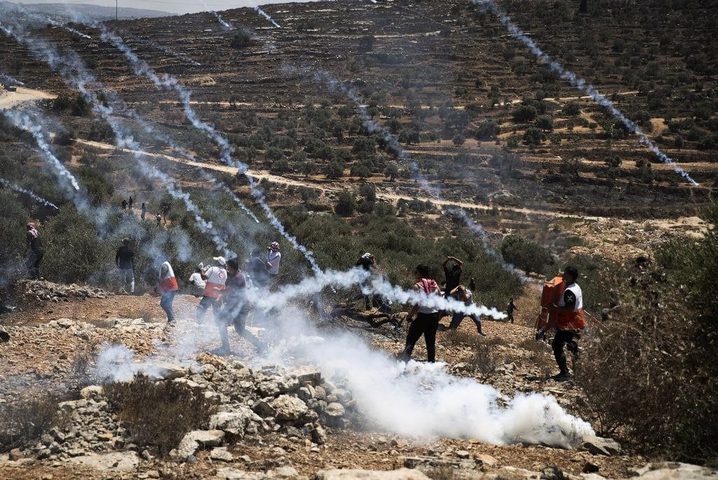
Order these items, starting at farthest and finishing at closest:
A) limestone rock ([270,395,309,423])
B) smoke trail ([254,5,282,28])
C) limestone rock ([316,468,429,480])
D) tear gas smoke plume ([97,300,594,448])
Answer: smoke trail ([254,5,282,28])
tear gas smoke plume ([97,300,594,448])
limestone rock ([270,395,309,423])
limestone rock ([316,468,429,480])

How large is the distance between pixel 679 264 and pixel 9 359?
28.0 feet

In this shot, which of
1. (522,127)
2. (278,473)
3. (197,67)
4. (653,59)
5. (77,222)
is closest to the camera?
(278,473)

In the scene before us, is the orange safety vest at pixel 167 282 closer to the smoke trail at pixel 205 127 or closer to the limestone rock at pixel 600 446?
the limestone rock at pixel 600 446

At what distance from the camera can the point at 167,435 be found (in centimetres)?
720

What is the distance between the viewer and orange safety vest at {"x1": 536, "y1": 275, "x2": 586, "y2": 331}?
10.2m

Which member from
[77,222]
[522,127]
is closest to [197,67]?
[522,127]

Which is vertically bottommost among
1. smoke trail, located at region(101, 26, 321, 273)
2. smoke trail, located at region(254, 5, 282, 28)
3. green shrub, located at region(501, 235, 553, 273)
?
green shrub, located at region(501, 235, 553, 273)

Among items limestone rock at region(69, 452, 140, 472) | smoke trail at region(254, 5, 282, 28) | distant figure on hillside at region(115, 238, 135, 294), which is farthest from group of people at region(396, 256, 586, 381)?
smoke trail at region(254, 5, 282, 28)

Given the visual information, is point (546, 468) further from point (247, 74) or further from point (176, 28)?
point (176, 28)

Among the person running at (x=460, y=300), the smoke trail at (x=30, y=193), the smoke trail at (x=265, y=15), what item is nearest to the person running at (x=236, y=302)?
Result: the person running at (x=460, y=300)

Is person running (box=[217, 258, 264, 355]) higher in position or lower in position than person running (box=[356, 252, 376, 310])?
higher

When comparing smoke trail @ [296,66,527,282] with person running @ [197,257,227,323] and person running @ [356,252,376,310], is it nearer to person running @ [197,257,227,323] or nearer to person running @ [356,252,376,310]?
person running @ [356,252,376,310]

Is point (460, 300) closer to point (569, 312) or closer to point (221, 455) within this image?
point (569, 312)

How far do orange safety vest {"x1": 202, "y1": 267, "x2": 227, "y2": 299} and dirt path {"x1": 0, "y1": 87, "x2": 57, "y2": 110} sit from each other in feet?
159
